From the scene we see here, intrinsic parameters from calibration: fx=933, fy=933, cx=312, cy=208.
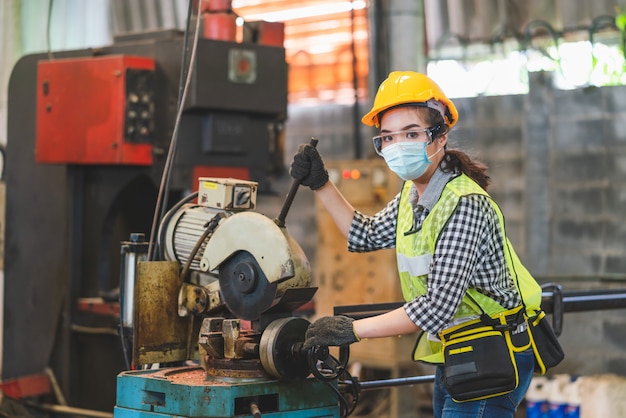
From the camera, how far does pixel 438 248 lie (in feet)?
6.24

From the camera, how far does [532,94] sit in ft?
16.8

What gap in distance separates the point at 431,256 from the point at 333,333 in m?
0.26

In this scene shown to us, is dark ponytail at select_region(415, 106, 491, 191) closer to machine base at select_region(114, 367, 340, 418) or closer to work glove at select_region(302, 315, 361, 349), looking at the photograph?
work glove at select_region(302, 315, 361, 349)

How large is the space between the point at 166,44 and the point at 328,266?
1834mm

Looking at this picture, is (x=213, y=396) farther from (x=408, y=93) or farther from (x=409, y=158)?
(x=408, y=93)

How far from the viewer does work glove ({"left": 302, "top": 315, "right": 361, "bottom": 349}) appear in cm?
191

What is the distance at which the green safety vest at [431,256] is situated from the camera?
194 centimetres

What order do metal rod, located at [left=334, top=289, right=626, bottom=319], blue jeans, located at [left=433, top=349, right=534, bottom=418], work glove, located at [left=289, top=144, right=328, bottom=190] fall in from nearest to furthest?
blue jeans, located at [left=433, top=349, right=534, bottom=418] < work glove, located at [left=289, top=144, right=328, bottom=190] < metal rod, located at [left=334, top=289, right=626, bottom=319]

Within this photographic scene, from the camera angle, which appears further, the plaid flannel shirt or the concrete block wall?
the concrete block wall

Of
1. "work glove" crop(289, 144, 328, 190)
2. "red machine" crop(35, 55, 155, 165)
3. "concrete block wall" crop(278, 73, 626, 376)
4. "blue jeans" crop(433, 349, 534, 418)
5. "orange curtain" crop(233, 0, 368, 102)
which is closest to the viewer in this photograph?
"blue jeans" crop(433, 349, 534, 418)

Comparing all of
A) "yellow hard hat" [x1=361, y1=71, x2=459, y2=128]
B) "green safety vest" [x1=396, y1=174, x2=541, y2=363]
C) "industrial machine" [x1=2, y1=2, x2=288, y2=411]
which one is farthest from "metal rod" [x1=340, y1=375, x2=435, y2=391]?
"industrial machine" [x1=2, y1=2, x2=288, y2=411]

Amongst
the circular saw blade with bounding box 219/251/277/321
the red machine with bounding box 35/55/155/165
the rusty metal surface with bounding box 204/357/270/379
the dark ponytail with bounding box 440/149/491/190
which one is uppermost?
the red machine with bounding box 35/55/155/165

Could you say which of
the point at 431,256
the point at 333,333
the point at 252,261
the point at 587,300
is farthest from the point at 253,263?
the point at 587,300

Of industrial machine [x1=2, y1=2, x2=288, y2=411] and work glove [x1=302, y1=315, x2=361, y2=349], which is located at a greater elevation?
industrial machine [x1=2, y1=2, x2=288, y2=411]
